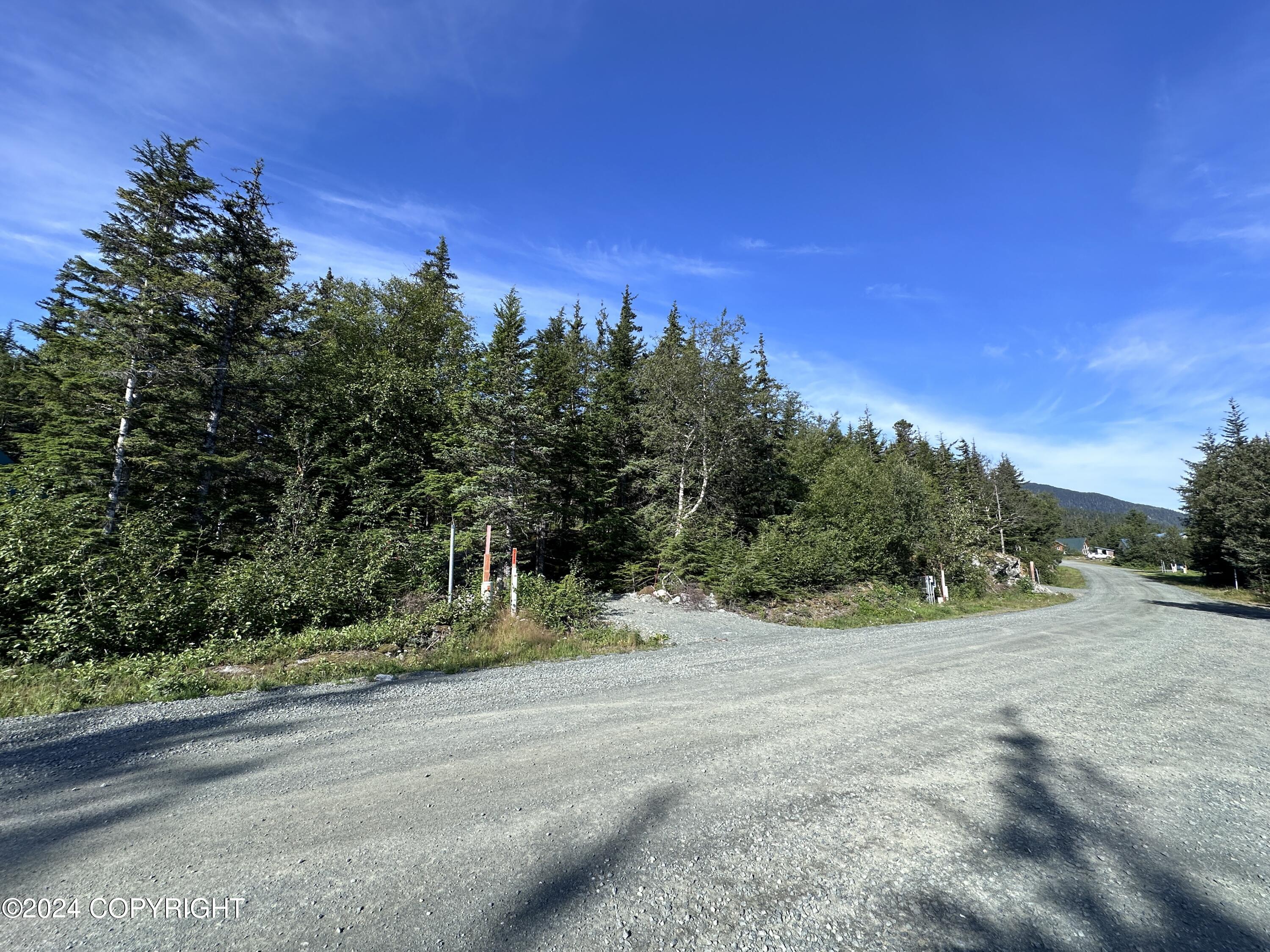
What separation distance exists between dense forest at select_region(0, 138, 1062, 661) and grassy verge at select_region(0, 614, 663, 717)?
35.6 inches

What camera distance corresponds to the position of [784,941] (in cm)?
219

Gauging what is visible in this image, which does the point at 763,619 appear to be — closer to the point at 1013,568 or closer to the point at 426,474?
the point at 426,474

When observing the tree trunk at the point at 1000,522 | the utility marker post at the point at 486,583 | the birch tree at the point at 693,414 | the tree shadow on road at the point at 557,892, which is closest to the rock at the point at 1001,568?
the tree trunk at the point at 1000,522

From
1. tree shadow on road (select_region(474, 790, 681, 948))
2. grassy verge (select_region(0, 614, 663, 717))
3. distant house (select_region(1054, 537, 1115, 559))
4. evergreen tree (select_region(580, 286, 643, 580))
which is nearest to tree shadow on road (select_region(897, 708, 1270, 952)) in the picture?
tree shadow on road (select_region(474, 790, 681, 948))

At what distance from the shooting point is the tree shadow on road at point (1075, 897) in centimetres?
225

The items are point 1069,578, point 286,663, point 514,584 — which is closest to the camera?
point 286,663

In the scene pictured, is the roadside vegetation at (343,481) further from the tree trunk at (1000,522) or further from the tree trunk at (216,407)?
the tree trunk at (1000,522)

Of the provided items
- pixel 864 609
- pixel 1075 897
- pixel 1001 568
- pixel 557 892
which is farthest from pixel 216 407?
Result: pixel 1001 568

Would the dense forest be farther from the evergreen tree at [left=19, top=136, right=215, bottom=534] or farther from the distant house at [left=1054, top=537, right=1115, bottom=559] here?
the distant house at [left=1054, top=537, right=1115, bottom=559]

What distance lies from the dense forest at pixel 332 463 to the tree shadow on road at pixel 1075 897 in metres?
9.97

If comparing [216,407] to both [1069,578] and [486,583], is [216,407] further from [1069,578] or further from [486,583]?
[1069,578]

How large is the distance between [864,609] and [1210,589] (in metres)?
43.3

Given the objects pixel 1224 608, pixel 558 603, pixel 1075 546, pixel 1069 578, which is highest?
pixel 1075 546

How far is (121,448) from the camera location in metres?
12.7
